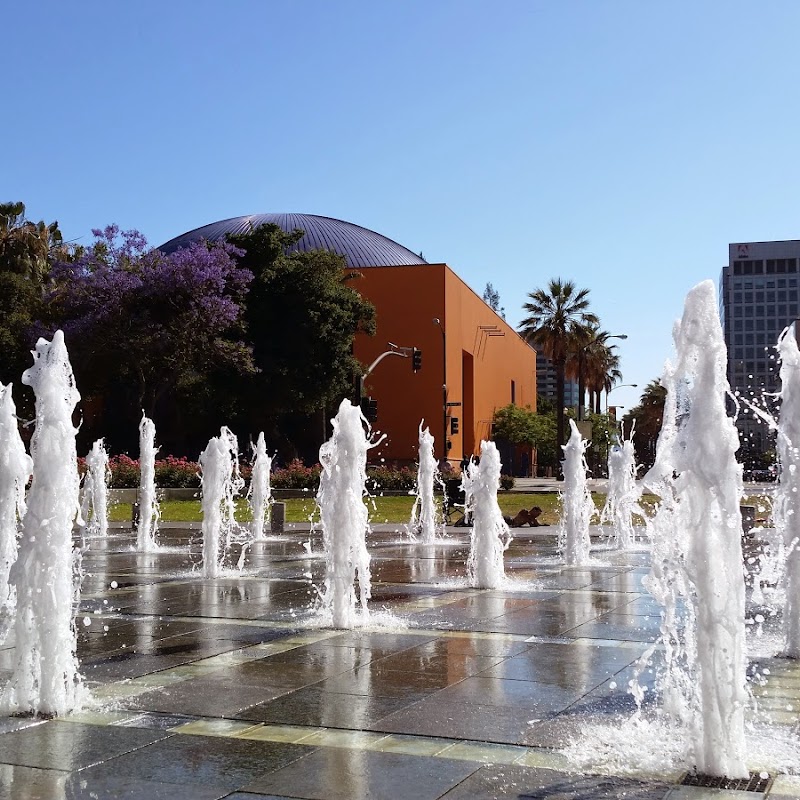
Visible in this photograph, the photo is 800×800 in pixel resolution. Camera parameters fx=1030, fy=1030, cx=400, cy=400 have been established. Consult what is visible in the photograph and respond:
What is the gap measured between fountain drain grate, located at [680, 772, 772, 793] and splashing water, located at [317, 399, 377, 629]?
14.9 ft

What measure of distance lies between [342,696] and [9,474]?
6.10m

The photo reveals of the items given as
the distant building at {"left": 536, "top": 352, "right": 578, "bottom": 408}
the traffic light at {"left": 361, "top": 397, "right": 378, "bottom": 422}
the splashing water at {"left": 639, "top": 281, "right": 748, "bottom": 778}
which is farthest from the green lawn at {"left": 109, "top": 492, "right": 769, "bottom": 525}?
the distant building at {"left": 536, "top": 352, "right": 578, "bottom": 408}

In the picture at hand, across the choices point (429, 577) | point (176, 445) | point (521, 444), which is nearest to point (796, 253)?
point (521, 444)

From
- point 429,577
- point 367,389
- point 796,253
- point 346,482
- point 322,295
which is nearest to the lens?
point 346,482

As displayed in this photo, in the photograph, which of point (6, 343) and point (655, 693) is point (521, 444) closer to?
point (6, 343)

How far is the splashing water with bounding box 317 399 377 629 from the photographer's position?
8742 mm

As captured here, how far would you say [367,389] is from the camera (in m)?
50.8

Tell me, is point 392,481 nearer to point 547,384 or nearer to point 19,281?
point 19,281

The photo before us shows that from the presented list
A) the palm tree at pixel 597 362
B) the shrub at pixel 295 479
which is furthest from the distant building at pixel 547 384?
the shrub at pixel 295 479

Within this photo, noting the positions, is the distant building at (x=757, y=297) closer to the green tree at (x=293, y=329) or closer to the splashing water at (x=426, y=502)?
the green tree at (x=293, y=329)

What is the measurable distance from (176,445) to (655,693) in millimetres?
41172

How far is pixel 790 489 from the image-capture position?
25.3ft

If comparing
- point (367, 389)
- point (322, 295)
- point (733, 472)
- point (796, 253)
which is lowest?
point (733, 472)

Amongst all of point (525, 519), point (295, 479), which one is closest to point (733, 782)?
point (525, 519)
